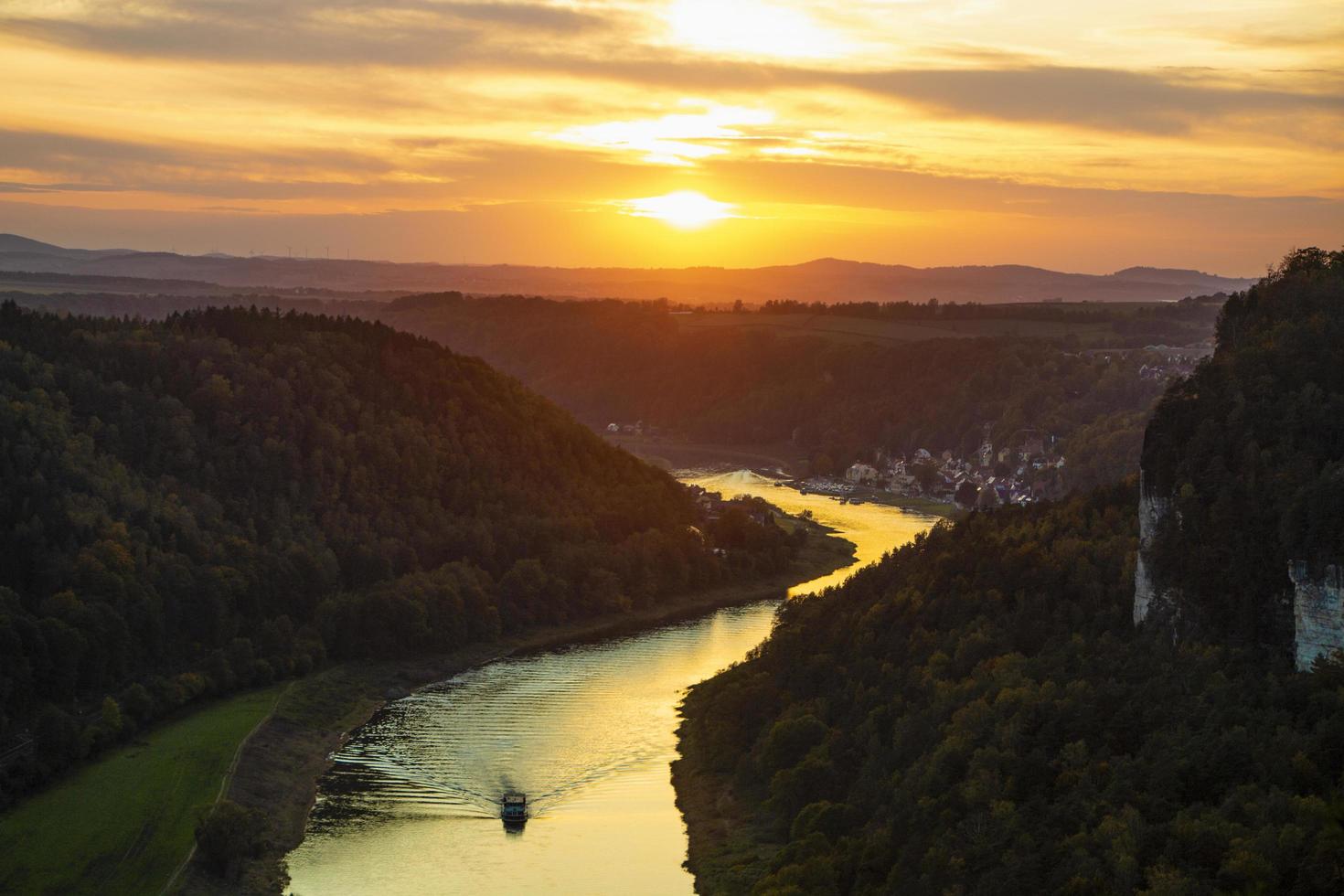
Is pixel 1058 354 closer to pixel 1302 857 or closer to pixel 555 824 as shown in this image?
pixel 555 824

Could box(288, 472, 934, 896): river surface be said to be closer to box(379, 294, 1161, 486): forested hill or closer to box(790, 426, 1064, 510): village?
box(790, 426, 1064, 510): village

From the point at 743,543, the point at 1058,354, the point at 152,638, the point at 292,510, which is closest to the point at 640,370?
the point at 1058,354

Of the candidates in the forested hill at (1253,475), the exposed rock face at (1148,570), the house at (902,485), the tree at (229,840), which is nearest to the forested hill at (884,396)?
the house at (902,485)

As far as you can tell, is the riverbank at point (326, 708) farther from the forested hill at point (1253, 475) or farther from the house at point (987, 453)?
the house at point (987, 453)

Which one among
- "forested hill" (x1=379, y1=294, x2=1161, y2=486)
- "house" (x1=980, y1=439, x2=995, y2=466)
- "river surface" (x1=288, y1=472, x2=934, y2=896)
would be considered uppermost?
"forested hill" (x1=379, y1=294, x2=1161, y2=486)

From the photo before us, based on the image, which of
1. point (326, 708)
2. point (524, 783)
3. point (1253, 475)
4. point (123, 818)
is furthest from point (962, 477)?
point (123, 818)

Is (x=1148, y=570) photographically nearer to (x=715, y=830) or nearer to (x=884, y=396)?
(x=715, y=830)

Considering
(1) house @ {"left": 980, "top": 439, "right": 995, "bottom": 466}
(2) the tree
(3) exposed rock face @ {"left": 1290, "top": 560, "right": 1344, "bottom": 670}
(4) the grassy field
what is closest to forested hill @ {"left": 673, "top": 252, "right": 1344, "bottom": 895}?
(3) exposed rock face @ {"left": 1290, "top": 560, "right": 1344, "bottom": 670}
